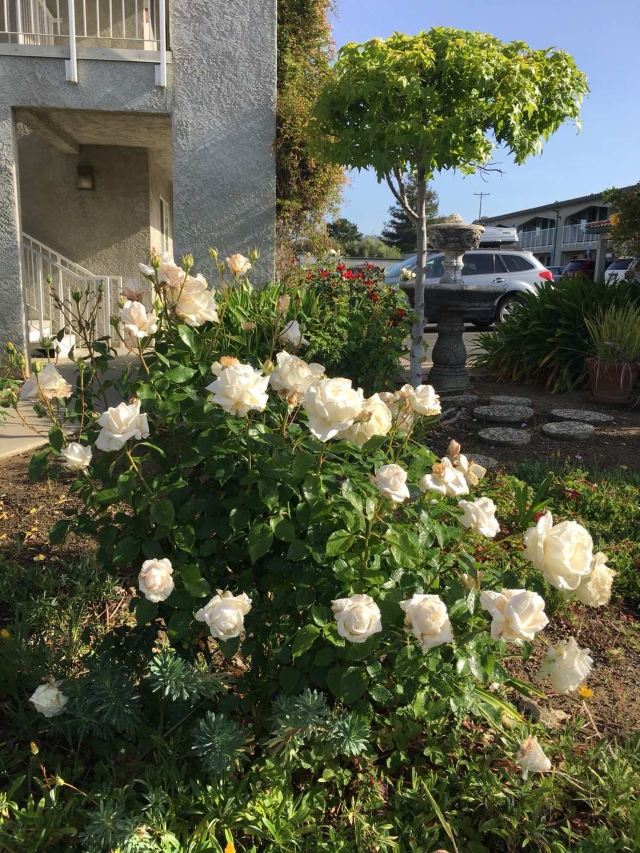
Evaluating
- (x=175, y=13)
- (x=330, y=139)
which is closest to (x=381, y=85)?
(x=330, y=139)

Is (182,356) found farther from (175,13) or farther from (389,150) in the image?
(175,13)

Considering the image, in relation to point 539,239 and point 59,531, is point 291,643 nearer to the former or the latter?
point 59,531

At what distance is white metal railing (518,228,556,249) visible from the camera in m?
50.2

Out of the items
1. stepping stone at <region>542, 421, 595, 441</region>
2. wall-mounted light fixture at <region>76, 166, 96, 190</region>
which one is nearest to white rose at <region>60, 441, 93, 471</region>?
stepping stone at <region>542, 421, 595, 441</region>

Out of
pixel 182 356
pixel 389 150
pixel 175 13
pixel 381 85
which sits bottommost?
pixel 182 356

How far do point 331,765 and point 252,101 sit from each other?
21.9 ft

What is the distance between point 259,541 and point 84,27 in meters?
7.37

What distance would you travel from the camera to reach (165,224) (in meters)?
11.6

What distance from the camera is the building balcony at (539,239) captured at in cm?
5012

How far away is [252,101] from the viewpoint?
702cm

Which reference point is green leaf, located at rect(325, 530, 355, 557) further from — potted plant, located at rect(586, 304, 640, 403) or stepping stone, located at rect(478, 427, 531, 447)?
potted plant, located at rect(586, 304, 640, 403)

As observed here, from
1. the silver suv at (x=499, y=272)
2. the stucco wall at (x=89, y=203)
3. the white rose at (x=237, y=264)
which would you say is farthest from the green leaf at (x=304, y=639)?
the silver suv at (x=499, y=272)

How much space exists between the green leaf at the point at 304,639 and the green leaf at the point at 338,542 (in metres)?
0.18

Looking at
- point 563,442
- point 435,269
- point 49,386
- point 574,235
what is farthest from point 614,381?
point 574,235
